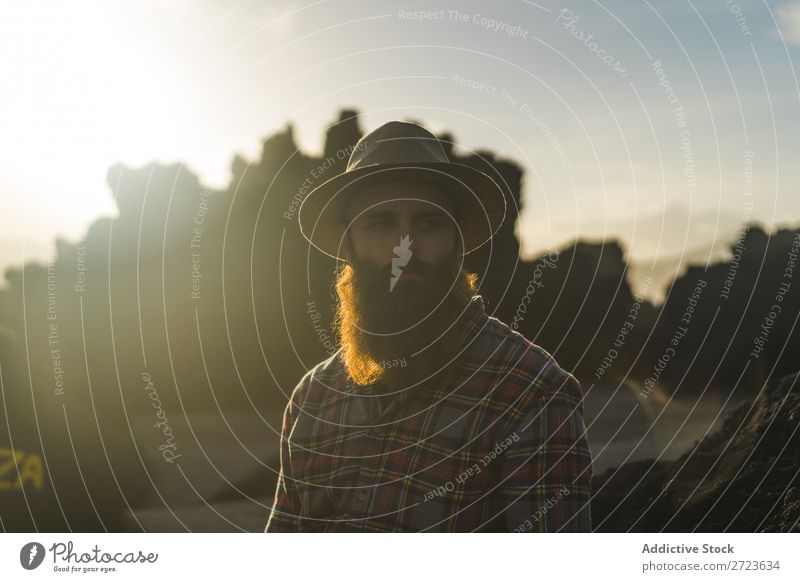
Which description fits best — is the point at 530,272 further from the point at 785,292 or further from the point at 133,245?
the point at 133,245

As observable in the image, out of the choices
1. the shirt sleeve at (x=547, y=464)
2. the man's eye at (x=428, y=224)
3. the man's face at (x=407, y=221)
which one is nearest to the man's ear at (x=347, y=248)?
the man's face at (x=407, y=221)

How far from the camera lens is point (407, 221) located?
4.33m

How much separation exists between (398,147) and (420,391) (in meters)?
1.34

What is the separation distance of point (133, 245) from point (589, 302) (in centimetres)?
626

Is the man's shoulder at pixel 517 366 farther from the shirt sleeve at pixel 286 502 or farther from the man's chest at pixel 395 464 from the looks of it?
the shirt sleeve at pixel 286 502

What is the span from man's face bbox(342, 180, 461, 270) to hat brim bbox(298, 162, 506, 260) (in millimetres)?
57

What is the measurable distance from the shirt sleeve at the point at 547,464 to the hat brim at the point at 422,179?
46.7 inches

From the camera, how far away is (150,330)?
10.5 meters

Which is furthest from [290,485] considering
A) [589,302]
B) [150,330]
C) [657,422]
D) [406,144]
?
[589,302]

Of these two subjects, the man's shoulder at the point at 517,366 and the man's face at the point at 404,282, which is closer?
the man's shoulder at the point at 517,366

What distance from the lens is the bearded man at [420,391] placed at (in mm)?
3834

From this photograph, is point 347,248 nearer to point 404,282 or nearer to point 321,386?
point 404,282

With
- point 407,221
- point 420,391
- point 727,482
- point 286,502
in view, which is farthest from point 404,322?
point 727,482

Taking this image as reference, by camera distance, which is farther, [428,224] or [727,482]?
[727,482]
